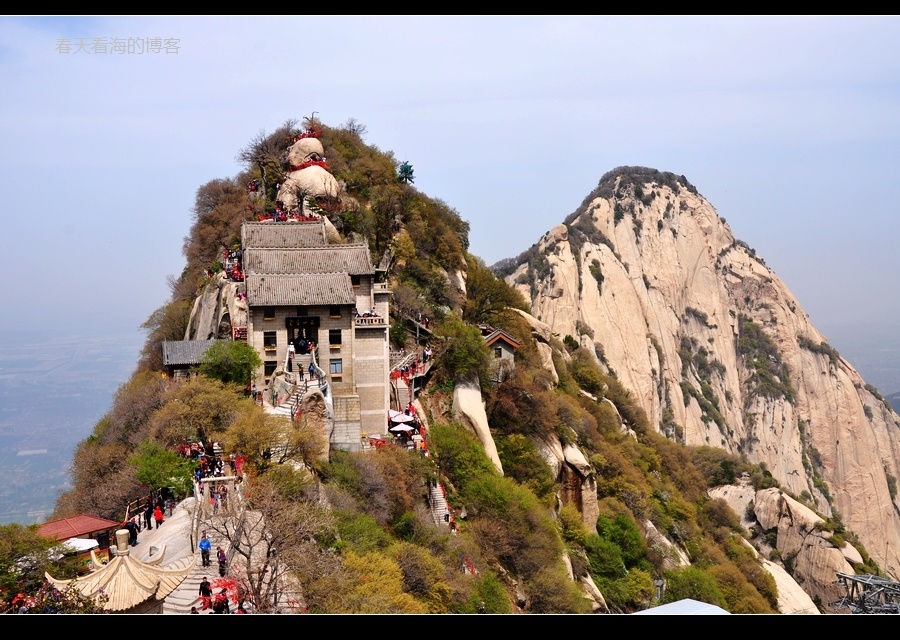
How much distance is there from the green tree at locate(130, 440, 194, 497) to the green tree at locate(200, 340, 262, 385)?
18.6ft

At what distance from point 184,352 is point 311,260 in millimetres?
5901

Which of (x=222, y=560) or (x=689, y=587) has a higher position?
(x=222, y=560)

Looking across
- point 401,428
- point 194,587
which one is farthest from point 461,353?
point 194,587

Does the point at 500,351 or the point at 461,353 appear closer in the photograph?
the point at 461,353

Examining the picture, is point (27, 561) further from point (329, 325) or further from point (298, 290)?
point (329, 325)

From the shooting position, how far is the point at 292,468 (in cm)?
2197

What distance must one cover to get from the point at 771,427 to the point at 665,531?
54406 mm

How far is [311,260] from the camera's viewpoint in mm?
32125

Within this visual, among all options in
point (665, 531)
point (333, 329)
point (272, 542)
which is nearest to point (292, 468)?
point (272, 542)

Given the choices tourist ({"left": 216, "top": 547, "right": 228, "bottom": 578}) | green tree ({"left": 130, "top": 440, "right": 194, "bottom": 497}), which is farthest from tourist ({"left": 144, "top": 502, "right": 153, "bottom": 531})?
tourist ({"left": 216, "top": 547, "right": 228, "bottom": 578})

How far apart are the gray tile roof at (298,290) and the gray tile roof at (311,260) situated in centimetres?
131

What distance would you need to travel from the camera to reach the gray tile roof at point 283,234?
117ft

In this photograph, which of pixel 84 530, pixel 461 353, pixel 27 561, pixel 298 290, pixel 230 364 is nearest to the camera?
pixel 27 561

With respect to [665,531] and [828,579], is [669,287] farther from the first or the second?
[665,531]
